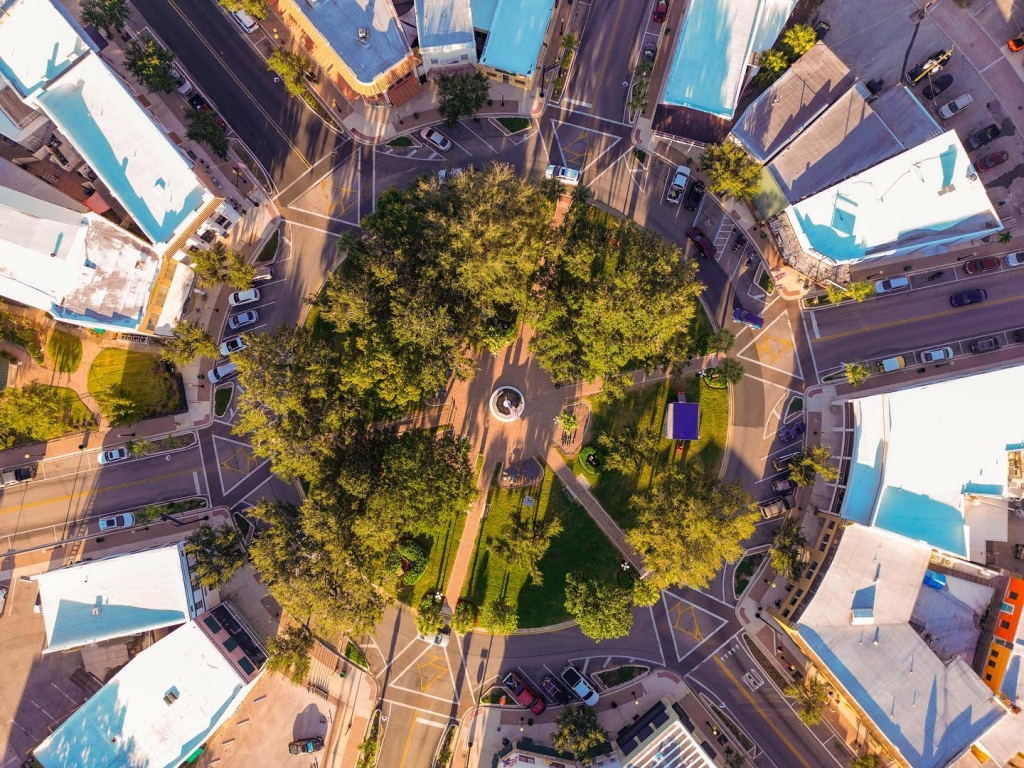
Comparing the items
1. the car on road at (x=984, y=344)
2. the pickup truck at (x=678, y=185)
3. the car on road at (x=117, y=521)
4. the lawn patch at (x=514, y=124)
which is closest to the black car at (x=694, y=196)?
the pickup truck at (x=678, y=185)

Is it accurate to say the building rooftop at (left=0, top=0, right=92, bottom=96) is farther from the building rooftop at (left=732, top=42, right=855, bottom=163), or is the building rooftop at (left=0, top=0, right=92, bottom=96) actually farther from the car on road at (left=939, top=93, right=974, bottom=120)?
the car on road at (left=939, top=93, right=974, bottom=120)

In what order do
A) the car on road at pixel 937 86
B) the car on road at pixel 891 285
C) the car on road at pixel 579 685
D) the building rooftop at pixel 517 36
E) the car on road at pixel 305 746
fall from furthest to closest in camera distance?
the car on road at pixel 891 285 < the car on road at pixel 937 86 < the car on road at pixel 579 685 < the car on road at pixel 305 746 < the building rooftop at pixel 517 36

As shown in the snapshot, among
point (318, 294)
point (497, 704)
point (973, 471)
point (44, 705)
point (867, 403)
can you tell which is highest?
point (318, 294)

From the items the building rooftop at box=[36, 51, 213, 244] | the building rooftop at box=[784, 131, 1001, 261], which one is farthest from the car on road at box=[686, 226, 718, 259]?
the building rooftop at box=[36, 51, 213, 244]

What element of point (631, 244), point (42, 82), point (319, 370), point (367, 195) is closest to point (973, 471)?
point (631, 244)

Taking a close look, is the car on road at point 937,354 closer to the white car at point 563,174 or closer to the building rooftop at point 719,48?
the building rooftop at point 719,48

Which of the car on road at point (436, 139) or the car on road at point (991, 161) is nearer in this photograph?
the car on road at point (991, 161)

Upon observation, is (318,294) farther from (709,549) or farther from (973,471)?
(973,471)

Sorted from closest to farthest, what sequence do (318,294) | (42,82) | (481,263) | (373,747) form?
(481,263) < (42,82) < (373,747) < (318,294)

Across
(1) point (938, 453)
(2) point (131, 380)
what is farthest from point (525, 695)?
(2) point (131, 380)
